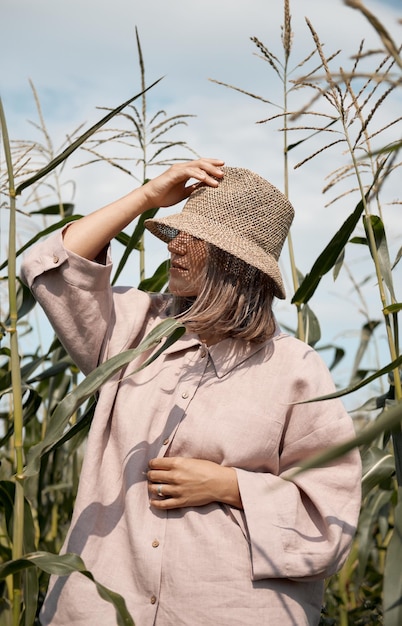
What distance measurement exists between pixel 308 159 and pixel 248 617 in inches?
41.8

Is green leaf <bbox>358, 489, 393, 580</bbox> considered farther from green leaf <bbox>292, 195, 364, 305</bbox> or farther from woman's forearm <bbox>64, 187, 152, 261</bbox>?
woman's forearm <bbox>64, 187, 152, 261</bbox>

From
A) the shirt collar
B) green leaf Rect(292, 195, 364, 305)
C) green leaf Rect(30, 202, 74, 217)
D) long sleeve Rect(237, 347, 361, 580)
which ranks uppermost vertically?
green leaf Rect(30, 202, 74, 217)

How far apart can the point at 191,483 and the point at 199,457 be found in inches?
3.9

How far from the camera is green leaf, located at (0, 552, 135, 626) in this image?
5.04 ft

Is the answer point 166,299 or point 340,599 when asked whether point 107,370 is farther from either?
point 340,599

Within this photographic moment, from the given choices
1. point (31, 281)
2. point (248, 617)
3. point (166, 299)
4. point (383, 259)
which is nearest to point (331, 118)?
point (383, 259)

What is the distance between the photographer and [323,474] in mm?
1882

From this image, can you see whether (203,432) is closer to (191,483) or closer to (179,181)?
(191,483)

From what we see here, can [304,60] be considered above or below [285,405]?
above

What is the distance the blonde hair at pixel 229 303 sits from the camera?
1962 mm

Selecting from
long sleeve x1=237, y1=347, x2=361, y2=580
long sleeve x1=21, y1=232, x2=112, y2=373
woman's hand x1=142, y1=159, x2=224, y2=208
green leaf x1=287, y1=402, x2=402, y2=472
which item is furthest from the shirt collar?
green leaf x1=287, y1=402, x2=402, y2=472

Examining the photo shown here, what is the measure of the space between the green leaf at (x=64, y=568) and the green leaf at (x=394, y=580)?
1.51 ft

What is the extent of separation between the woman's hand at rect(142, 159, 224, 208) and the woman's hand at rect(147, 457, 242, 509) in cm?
63

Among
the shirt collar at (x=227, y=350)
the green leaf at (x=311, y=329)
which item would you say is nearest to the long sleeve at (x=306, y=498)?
the shirt collar at (x=227, y=350)
